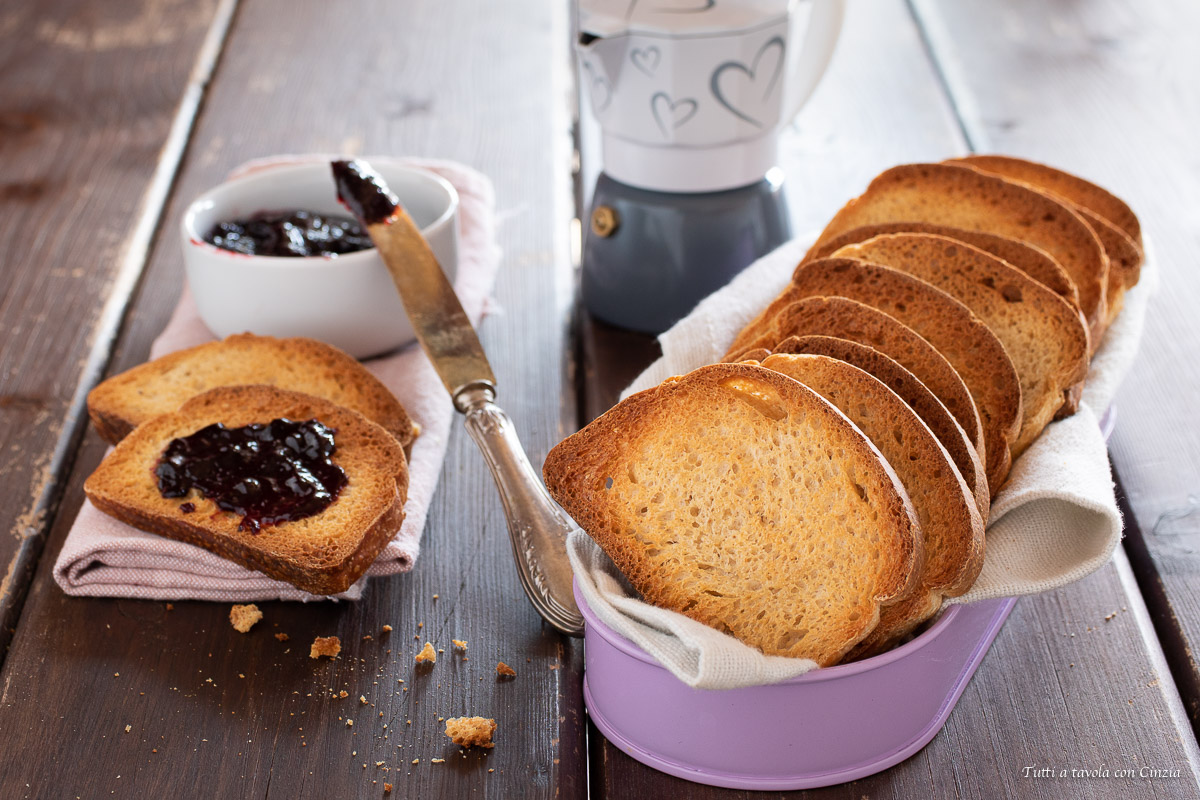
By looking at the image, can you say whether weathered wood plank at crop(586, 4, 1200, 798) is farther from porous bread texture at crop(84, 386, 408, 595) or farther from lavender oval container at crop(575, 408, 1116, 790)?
porous bread texture at crop(84, 386, 408, 595)

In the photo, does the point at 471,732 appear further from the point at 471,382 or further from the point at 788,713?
the point at 471,382

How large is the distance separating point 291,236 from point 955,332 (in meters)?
0.97

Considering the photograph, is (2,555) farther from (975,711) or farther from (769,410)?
(975,711)

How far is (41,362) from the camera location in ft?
5.90

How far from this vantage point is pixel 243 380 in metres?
1.59

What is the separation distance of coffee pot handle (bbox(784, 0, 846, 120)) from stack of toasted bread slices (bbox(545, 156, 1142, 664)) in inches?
15.9

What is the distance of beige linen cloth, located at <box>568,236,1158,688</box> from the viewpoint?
3.14ft

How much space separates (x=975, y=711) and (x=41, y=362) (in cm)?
147

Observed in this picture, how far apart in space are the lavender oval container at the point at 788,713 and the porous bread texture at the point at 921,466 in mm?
50

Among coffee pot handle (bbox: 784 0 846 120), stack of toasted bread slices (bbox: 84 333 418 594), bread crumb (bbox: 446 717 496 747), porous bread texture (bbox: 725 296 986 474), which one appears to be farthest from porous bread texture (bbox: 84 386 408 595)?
coffee pot handle (bbox: 784 0 846 120)

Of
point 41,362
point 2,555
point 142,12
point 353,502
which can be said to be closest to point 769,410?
point 353,502

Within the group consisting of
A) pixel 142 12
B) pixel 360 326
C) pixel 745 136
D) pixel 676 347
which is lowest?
pixel 142 12

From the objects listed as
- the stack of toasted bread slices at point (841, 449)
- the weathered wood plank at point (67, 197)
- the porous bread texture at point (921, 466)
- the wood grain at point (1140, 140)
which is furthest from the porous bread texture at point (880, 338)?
the weathered wood plank at point (67, 197)

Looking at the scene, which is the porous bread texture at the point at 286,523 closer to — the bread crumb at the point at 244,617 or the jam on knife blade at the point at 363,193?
the bread crumb at the point at 244,617
